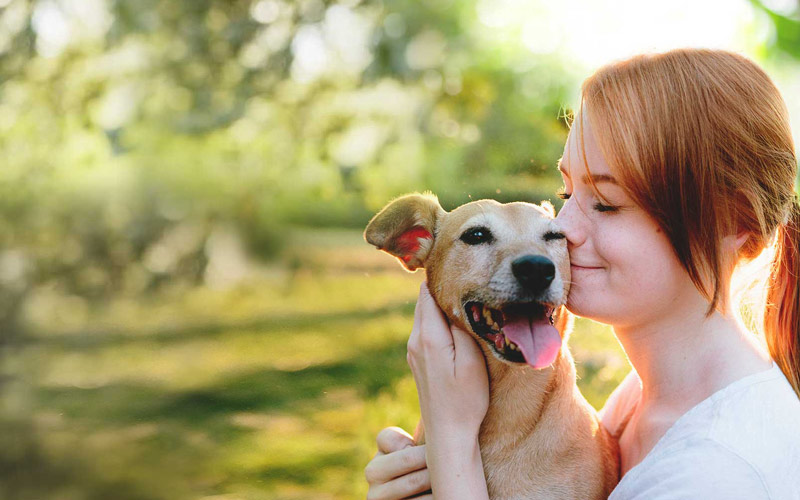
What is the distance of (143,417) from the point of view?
4848mm

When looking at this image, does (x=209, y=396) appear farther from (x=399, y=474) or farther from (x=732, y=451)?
(x=732, y=451)

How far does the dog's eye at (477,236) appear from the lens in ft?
5.69

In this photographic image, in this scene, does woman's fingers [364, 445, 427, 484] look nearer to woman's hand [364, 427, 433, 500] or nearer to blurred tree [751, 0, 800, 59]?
woman's hand [364, 427, 433, 500]

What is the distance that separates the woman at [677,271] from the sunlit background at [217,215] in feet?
9.76

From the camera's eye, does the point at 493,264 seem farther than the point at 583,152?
Yes

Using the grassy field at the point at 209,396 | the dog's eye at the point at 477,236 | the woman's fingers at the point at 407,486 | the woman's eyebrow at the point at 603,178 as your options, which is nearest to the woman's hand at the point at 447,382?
the woman's fingers at the point at 407,486

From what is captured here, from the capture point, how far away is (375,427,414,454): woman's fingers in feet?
5.88

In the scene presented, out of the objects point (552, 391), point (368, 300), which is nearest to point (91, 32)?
point (368, 300)

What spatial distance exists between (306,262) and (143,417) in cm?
158

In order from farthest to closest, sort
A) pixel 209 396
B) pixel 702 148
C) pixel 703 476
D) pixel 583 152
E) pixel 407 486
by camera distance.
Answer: pixel 209 396
pixel 407 486
pixel 583 152
pixel 702 148
pixel 703 476

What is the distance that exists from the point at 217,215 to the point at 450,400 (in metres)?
3.89

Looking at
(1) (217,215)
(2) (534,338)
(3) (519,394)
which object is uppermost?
(1) (217,215)

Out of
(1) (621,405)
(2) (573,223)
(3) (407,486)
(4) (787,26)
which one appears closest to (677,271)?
(2) (573,223)

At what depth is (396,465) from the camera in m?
1.67
